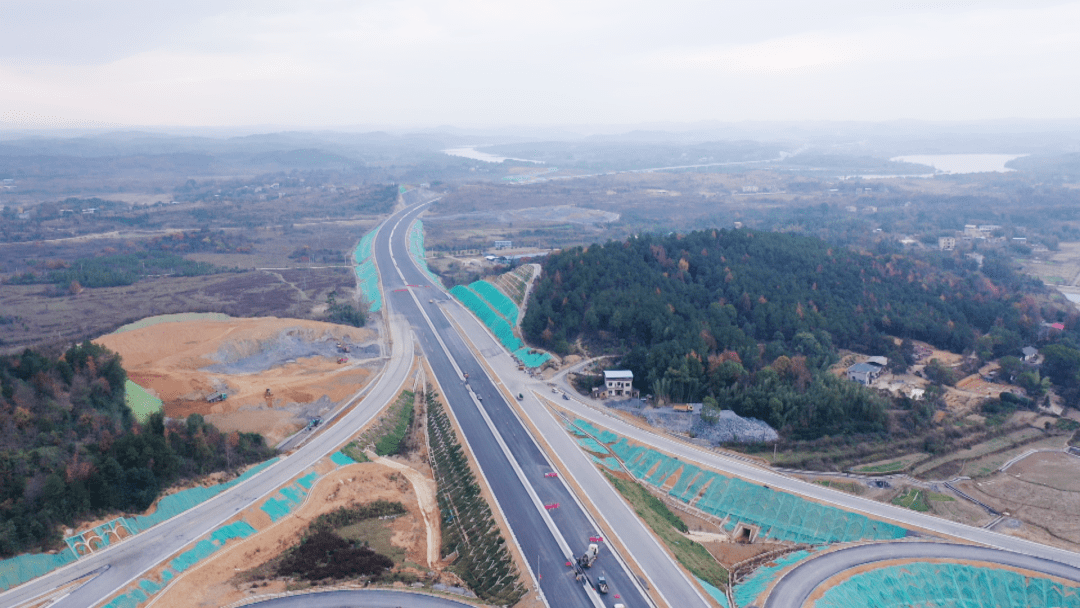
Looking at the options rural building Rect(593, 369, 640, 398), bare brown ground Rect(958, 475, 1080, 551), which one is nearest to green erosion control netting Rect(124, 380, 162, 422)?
rural building Rect(593, 369, 640, 398)

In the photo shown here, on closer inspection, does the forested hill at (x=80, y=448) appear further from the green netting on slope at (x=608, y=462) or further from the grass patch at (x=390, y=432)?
the green netting on slope at (x=608, y=462)

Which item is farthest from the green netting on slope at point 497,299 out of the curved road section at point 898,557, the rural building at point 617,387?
the curved road section at point 898,557

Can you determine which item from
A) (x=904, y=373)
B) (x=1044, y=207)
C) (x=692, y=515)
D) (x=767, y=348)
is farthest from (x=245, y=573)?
(x=1044, y=207)

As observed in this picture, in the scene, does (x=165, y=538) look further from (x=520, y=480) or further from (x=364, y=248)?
(x=364, y=248)

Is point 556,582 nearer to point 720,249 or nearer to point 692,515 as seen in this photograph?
point 692,515

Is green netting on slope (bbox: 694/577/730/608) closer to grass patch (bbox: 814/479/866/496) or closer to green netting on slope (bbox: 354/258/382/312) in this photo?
grass patch (bbox: 814/479/866/496)

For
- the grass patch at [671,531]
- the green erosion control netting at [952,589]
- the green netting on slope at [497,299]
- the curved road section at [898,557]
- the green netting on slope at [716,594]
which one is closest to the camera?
the green netting on slope at [716,594]

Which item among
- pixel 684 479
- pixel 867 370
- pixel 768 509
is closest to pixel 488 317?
pixel 684 479

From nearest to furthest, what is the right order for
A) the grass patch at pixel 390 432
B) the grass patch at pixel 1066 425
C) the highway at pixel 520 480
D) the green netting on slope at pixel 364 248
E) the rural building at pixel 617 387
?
1. the highway at pixel 520 480
2. the grass patch at pixel 390 432
3. the grass patch at pixel 1066 425
4. the rural building at pixel 617 387
5. the green netting on slope at pixel 364 248
